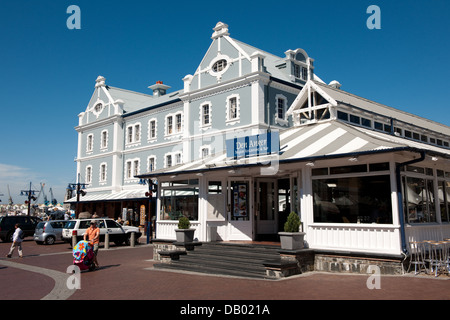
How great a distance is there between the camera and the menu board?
48.2 feet

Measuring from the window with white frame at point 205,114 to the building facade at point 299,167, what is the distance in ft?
0.23

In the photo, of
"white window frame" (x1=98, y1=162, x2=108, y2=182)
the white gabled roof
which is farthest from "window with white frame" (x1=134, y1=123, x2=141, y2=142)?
the white gabled roof

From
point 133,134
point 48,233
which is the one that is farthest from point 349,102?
point 133,134

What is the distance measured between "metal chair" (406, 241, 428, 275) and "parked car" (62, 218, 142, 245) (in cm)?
1562

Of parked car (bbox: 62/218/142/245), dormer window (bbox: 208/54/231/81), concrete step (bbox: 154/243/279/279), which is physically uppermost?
dormer window (bbox: 208/54/231/81)

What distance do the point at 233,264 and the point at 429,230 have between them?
5891mm

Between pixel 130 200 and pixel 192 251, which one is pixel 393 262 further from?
pixel 130 200

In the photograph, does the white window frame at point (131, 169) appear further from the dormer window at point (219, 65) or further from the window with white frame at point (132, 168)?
the dormer window at point (219, 65)

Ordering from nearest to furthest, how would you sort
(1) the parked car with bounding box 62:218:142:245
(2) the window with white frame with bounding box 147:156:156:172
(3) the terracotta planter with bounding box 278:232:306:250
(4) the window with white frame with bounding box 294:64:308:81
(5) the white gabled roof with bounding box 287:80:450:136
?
(3) the terracotta planter with bounding box 278:232:306:250 → (5) the white gabled roof with bounding box 287:80:450:136 → (1) the parked car with bounding box 62:218:142:245 → (4) the window with white frame with bounding box 294:64:308:81 → (2) the window with white frame with bounding box 147:156:156:172

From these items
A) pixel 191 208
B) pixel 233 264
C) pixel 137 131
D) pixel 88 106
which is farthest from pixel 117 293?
pixel 88 106

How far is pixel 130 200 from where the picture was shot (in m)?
33.6

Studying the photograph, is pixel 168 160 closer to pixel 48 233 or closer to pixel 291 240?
pixel 48 233

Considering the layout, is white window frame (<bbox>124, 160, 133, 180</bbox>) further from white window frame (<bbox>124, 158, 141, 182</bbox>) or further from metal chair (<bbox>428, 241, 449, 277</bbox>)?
metal chair (<bbox>428, 241, 449, 277</bbox>)
